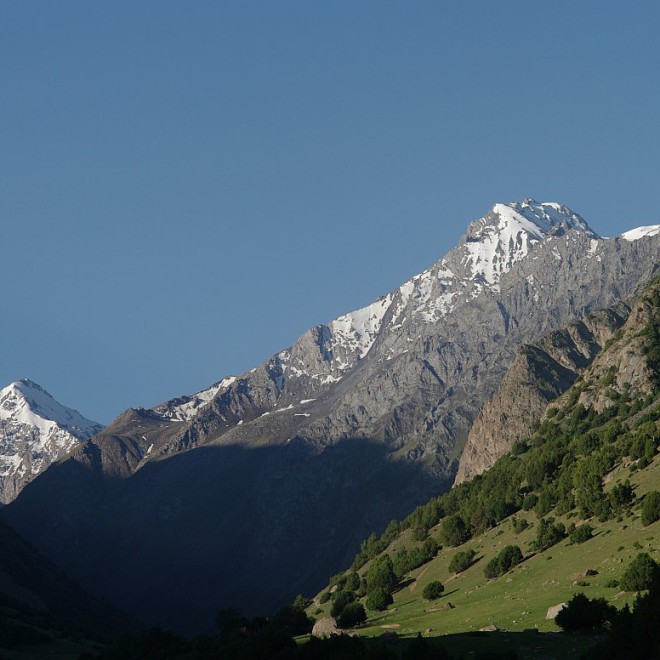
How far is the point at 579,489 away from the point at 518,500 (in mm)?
31603

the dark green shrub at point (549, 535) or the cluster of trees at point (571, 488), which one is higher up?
the cluster of trees at point (571, 488)

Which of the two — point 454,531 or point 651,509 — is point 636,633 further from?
point 454,531

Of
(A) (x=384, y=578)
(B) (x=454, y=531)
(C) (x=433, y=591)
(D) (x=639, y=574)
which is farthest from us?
(B) (x=454, y=531)

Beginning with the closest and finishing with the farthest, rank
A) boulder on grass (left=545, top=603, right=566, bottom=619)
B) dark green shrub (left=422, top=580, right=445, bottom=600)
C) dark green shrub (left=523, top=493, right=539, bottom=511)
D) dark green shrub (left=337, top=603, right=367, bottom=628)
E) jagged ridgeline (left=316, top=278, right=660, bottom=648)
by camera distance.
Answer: boulder on grass (left=545, top=603, right=566, bottom=619) < jagged ridgeline (left=316, top=278, right=660, bottom=648) < dark green shrub (left=337, top=603, right=367, bottom=628) < dark green shrub (left=422, top=580, right=445, bottom=600) < dark green shrub (left=523, top=493, right=539, bottom=511)

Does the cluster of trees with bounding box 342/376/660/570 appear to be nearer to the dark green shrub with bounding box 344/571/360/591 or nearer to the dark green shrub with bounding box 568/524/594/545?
the dark green shrub with bounding box 568/524/594/545

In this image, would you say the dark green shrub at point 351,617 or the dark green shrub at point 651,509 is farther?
the dark green shrub at point 351,617

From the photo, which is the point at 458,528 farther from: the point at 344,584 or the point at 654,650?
the point at 654,650

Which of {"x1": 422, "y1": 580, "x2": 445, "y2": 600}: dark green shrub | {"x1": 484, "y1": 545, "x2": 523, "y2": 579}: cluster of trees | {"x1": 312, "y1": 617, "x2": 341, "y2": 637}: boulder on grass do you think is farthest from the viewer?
{"x1": 422, "y1": 580, "x2": 445, "y2": 600}: dark green shrub

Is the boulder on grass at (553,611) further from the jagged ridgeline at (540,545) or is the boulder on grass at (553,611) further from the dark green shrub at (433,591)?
the dark green shrub at (433,591)

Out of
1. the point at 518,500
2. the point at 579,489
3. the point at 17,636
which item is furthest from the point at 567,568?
the point at 17,636

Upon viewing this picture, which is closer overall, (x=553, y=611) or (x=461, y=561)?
(x=553, y=611)

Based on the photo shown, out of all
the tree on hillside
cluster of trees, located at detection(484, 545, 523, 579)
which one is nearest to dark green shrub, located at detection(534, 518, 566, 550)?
cluster of trees, located at detection(484, 545, 523, 579)

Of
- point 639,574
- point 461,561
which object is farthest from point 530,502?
point 639,574

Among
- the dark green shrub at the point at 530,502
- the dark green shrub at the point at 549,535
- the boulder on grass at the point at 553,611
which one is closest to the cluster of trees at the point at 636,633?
the boulder on grass at the point at 553,611
